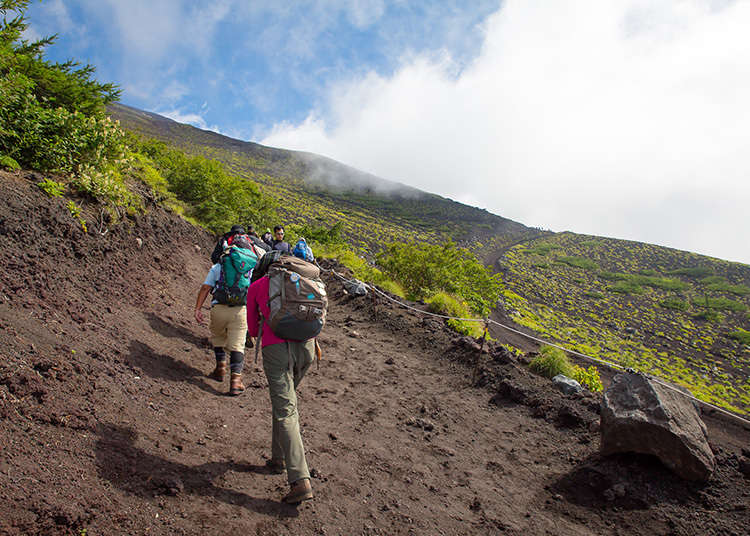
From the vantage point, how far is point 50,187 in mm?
4844

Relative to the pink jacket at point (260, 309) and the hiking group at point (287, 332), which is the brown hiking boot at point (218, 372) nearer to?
the hiking group at point (287, 332)

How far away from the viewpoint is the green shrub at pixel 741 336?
34312 mm

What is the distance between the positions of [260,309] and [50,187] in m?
3.98

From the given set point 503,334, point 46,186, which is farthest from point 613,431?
point 503,334

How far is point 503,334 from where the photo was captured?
67.6 ft

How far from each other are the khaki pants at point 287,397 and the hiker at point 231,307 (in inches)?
66.0

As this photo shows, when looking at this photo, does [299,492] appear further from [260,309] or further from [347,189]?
[347,189]

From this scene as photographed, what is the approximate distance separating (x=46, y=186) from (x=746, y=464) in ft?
28.1

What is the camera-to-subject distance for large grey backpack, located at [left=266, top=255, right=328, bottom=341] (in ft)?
9.68

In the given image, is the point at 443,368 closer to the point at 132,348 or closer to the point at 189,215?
the point at 132,348

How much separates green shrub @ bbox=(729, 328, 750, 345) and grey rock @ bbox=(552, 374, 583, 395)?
137ft

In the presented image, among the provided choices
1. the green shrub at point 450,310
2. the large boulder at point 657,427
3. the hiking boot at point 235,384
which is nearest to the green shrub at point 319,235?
the green shrub at point 450,310

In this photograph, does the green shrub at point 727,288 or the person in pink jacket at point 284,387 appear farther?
the green shrub at point 727,288

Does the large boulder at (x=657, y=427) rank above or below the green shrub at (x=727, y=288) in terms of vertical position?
below
